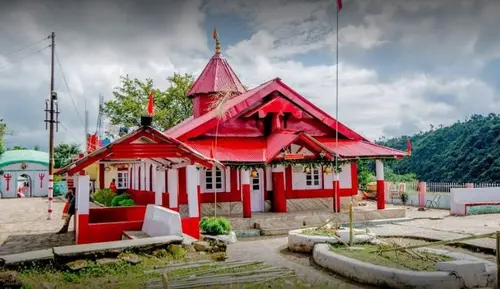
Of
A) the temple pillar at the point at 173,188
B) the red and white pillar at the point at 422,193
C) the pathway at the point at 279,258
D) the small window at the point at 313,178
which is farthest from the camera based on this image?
the red and white pillar at the point at 422,193

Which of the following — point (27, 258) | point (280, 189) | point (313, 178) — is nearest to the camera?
point (27, 258)

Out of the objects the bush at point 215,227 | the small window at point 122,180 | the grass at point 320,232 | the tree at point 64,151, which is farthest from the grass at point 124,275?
the tree at point 64,151

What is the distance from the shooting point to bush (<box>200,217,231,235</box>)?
14.0m

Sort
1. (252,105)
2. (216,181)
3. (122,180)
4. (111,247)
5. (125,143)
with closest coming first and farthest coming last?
(111,247), (125,143), (216,181), (252,105), (122,180)

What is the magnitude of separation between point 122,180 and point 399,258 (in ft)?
77.9

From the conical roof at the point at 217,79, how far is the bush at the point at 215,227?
392 inches

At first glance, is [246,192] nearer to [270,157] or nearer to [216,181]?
[270,157]

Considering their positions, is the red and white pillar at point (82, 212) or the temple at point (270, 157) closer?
the red and white pillar at point (82, 212)

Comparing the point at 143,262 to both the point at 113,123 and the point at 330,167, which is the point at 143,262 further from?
the point at 113,123

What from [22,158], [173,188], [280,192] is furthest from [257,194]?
[22,158]

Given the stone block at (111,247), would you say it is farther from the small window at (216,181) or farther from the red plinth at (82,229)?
the small window at (216,181)

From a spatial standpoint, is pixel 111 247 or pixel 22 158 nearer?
pixel 111 247

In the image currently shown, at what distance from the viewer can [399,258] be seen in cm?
980

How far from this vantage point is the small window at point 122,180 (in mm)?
29844
